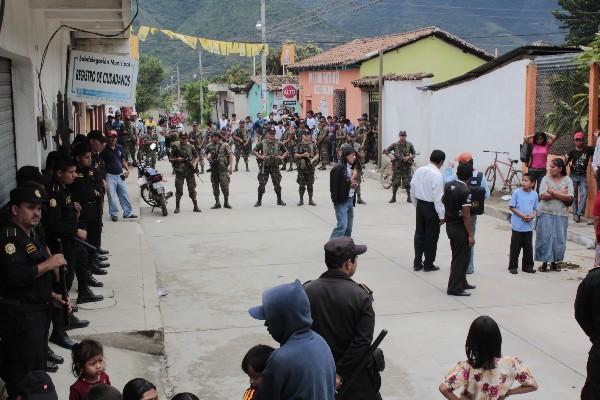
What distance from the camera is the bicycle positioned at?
17188mm

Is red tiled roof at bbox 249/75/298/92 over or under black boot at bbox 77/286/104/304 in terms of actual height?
over

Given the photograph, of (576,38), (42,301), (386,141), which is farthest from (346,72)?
(42,301)

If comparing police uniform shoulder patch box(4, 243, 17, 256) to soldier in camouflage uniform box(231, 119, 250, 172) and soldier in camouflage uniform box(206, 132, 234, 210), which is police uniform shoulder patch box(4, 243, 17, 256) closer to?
soldier in camouflage uniform box(206, 132, 234, 210)

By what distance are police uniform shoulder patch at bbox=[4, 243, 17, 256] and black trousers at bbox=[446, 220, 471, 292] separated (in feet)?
17.5

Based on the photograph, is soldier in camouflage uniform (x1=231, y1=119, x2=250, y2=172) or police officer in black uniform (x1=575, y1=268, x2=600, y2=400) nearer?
police officer in black uniform (x1=575, y1=268, x2=600, y2=400)

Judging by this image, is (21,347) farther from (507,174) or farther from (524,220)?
(507,174)

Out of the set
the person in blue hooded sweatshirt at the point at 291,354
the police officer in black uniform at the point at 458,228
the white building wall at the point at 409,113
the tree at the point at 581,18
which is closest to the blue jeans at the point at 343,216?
the police officer in black uniform at the point at 458,228

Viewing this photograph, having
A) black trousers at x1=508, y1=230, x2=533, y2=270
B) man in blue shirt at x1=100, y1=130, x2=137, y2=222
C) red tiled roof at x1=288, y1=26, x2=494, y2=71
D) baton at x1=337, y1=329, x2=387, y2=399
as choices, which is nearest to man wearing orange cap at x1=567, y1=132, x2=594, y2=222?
black trousers at x1=508, y1=230, x2=533, y2=270

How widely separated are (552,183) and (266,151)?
810cm

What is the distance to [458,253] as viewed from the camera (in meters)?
9.15

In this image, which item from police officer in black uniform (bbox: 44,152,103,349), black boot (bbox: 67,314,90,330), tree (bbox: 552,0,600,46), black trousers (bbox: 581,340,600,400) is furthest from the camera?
tree (bbox: 552,0,600,46)

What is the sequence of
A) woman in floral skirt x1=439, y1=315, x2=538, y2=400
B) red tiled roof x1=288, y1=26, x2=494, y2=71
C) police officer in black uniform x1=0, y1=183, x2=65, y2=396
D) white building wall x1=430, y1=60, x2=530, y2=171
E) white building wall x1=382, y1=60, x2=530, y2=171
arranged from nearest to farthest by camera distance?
woman in floral skirt x1=439, y1=315, x2=538, y2=400
police officer in black uniform x1=0, y1=183, x2=65, y2=396
white building wall x1=430, y1=60, x2=530, y2=171
white building wall x1=382, y1=60, x2=530, y2=171
red tiled roof x1=288, y1=26, x2=494, y2=71

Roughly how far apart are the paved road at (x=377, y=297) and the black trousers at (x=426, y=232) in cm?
27

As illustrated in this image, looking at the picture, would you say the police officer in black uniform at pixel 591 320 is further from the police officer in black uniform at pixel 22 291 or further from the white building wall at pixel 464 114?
the white building wall at pixel 464 114
